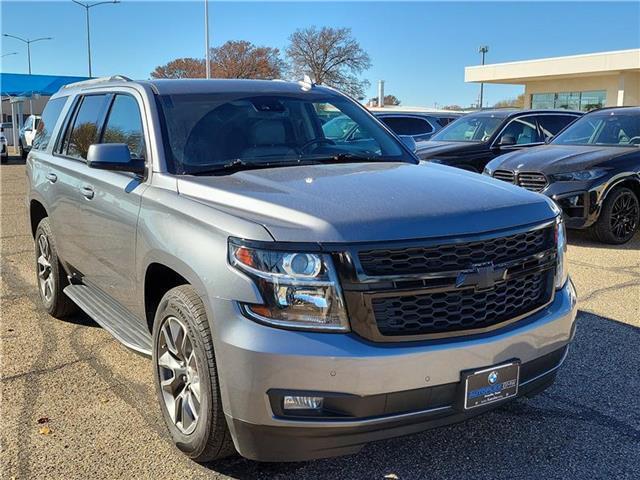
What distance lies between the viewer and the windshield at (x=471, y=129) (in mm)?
11070

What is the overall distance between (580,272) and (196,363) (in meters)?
5.16

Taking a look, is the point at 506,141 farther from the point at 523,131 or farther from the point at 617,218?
the point at 617,218

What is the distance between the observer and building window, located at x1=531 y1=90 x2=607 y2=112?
35000 mm

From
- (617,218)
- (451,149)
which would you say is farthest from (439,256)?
(451,149)

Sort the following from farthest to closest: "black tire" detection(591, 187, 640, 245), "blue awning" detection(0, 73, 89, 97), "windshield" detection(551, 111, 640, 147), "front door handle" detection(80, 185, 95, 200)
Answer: "blue awning" detection(0, 73, 89, 97) → "windshield" detection(551, 111, 640, 147) → "black tire" detection(591, 187, 640, 245) → "front door handle" detection(80, 185, 95, 200)

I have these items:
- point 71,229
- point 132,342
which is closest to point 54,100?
point 71,229

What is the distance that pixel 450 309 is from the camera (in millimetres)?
2664

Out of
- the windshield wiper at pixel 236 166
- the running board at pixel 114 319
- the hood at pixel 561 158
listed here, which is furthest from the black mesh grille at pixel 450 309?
the hood at pixel 561 158

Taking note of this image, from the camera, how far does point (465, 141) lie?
435 inches

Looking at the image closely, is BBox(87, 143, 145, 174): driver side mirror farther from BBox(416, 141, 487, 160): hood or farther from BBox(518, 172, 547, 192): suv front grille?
BBox(416, 141, 487, 160): hood

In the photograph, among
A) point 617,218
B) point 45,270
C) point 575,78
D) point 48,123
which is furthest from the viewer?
point 575,78

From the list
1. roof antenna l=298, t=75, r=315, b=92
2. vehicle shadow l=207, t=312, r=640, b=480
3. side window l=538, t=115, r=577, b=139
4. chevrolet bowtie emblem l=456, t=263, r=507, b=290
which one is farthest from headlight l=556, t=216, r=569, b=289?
side window l=538, t=115, r=577, b=139

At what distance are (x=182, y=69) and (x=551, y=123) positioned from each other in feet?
167

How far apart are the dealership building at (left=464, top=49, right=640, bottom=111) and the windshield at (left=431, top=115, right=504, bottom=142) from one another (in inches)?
938
